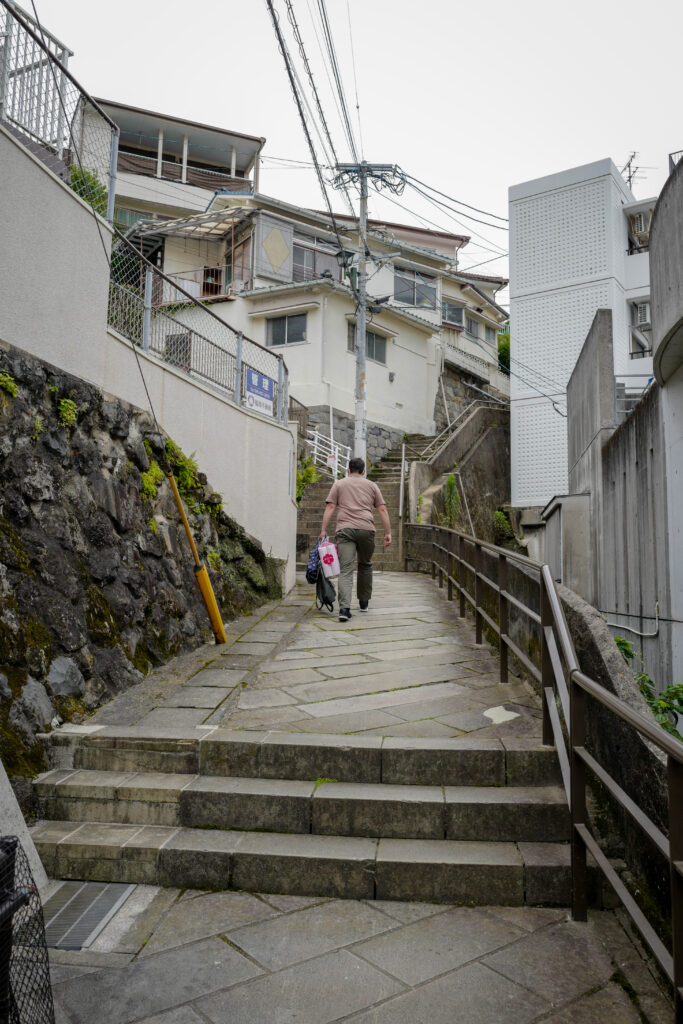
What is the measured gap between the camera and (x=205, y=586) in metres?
6.50

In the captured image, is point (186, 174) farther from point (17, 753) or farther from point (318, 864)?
point (318, 864)

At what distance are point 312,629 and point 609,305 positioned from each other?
14791 mm

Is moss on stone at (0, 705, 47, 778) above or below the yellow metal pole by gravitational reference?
below

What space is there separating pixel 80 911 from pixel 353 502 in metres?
4.97

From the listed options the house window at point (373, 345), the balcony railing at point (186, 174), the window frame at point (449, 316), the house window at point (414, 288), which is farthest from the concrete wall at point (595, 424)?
the balcony railing at point (186, 174)

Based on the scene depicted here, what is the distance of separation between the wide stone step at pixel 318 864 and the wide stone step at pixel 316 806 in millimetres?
65

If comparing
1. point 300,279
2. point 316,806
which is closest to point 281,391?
point 316,806

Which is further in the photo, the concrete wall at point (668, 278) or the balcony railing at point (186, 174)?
the balcony railing at point (186, 174)

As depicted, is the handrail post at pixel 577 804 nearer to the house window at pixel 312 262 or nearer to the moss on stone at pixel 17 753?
the moss on stone at pixel 17 753

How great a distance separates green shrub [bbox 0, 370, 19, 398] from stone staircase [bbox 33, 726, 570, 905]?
2.13m

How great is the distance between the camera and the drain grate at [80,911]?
108 inches

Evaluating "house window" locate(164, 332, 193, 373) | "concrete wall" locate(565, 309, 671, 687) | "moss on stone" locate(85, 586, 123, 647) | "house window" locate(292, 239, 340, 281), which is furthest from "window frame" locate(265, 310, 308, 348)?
"moss on stone" locate(85, 586, 123, 647)

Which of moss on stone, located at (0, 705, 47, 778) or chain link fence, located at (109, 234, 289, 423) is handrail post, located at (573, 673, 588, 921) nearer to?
moss on stone, located at (0, 705, 47, 778)

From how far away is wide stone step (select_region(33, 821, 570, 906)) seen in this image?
3.02 meters
